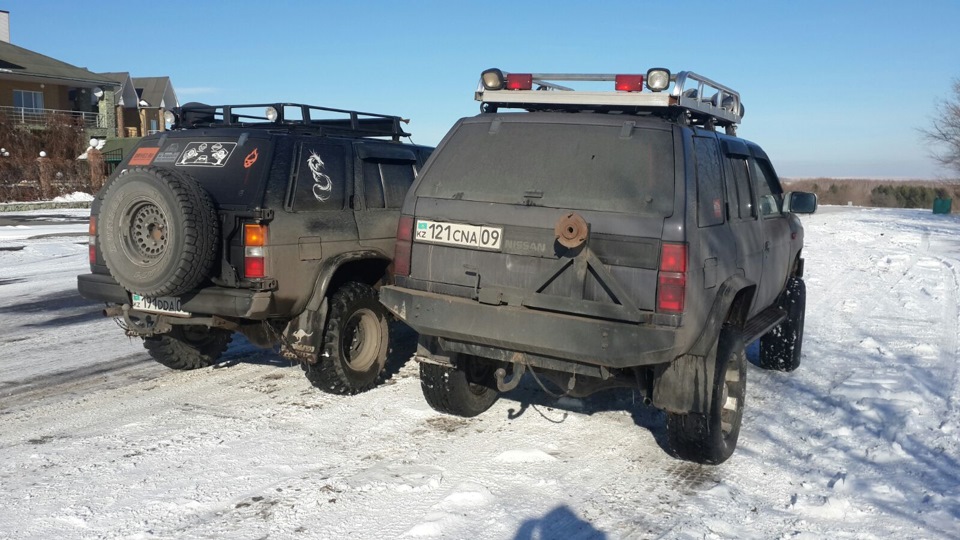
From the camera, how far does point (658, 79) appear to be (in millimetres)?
4598

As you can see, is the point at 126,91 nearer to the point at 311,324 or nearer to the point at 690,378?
the point at 311,324

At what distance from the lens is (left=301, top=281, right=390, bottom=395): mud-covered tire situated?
19.5 feet

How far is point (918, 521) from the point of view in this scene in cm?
411

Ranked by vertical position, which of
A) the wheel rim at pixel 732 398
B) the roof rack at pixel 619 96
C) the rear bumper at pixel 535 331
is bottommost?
the wheel rim at pixel 732 398

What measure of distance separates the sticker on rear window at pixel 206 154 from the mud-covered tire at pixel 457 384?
2.12 metres

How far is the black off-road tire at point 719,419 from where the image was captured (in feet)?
15.3

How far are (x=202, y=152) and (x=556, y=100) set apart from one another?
107 inches

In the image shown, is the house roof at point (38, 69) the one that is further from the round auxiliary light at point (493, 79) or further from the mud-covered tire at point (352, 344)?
the round auxiliary light at point (493, 79)

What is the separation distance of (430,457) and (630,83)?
8.64ft

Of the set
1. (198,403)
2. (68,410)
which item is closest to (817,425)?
(198,403)

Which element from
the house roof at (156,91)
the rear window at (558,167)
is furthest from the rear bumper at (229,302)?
the house roof at (156,91)

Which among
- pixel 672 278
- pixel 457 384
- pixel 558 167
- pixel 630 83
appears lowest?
pixel 457 384

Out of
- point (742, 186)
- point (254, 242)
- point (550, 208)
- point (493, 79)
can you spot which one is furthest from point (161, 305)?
point (742, 186)

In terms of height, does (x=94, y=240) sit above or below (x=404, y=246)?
below
